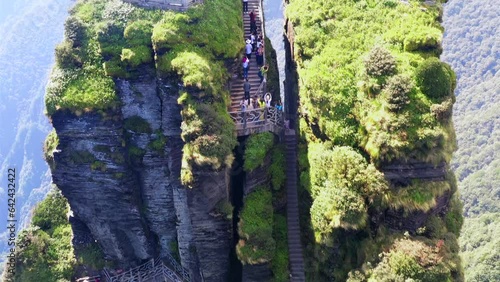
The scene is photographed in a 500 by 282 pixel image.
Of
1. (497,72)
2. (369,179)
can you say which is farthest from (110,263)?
(497,72)

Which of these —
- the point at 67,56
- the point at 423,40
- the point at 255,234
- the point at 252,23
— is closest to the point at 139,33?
the point at 67,56

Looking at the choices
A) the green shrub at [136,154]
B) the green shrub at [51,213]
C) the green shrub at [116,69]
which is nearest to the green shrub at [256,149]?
the green shrub at [136,154]

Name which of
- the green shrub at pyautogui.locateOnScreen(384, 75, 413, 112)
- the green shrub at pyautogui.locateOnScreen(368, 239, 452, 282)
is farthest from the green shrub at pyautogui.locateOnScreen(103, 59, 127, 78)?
the green shrub at pyautogui.locateOnScreen(368, 239, 452, 282)

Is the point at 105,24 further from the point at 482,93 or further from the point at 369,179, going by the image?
the point at 482,93

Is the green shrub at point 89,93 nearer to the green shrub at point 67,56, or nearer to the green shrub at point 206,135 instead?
the green shrub at point 67,56

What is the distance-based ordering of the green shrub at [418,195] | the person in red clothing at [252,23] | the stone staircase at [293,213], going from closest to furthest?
the green shrub at [418,195], the stone staircase at [293,213], the person in red clothing at [252,23]

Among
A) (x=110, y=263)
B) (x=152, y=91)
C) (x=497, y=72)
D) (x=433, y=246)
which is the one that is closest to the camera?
(x=433, y=246)

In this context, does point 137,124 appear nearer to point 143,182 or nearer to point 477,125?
point 143,182
